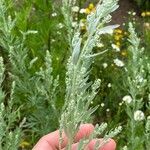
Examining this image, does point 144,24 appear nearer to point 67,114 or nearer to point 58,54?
point 58,54

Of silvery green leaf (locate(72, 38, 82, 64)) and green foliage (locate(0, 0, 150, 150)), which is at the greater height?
silvery green leaf (locate(72, 38, 82, 64))

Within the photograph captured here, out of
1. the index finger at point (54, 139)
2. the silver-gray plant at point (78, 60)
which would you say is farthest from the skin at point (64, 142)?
the silver-gray plant at point (78, 60)

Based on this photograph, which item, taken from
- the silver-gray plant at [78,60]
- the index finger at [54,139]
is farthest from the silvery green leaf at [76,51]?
the index finger at [54,139]

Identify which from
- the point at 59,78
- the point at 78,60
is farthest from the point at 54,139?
the point at 59,78

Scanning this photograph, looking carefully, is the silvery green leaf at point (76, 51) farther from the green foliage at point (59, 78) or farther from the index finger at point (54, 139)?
the index finger at point (54, 139)

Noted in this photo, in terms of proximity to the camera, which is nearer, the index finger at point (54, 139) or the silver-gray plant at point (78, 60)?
the silver-gray plant at point (78, 60)

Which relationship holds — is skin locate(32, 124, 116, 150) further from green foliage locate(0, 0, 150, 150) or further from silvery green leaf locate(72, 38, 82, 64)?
silvery green leaf locate(72, 38, 82, 64)

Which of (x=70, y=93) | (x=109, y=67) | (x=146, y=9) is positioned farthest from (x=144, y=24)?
(x=70, y=93)

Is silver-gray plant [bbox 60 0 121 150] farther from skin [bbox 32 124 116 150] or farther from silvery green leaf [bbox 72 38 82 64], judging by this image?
skin [bbox 32 124 116 150]

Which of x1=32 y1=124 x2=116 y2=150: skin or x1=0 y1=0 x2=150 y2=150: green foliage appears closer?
x1=0 y1=0 x2=150 y2=150: green foliage

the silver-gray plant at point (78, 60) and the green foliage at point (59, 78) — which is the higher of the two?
the silver-gray plant at point (78, 60)

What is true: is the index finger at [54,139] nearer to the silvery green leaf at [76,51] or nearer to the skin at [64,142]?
the skin at [64,142]

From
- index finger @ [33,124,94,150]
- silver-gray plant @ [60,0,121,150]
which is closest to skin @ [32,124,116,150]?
index finger @ [33,124,94,150]
